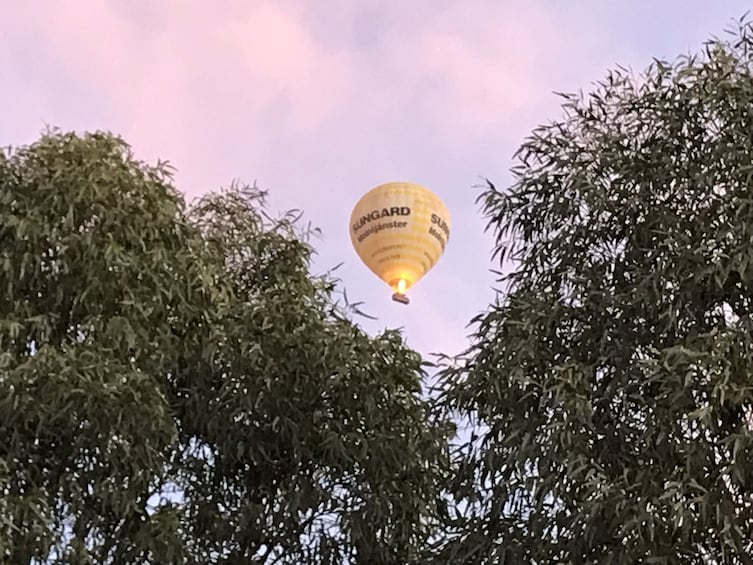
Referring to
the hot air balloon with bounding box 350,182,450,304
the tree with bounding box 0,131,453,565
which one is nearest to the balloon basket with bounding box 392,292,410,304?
the hot air balloon with bounding box 350,182,450,304

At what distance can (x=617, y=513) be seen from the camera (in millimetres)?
3770

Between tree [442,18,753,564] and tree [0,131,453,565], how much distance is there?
54 centimetres

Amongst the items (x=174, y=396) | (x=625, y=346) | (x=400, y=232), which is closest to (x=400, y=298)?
(x=400, y=232)

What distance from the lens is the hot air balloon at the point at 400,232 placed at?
672cm

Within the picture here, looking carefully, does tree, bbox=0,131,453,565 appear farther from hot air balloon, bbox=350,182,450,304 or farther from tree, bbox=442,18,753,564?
hot air balloon, bbox=350,182,450,304

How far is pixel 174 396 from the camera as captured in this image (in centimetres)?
504

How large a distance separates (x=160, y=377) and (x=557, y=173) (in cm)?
200

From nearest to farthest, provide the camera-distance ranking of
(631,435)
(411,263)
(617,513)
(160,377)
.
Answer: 1. (617,513)
2. (631,435)
3. (160,377)
4. (411,263)

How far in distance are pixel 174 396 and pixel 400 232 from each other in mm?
2161

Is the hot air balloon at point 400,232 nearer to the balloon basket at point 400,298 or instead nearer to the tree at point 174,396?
the balloon basket at point 400,298

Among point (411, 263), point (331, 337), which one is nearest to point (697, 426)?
point (331, 337)

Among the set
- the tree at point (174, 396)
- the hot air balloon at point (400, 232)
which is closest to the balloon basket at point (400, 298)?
the hot air balloon at point (400, 232)

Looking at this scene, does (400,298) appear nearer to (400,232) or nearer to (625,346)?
(400,232)

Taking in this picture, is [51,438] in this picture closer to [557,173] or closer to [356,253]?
[557,173]
